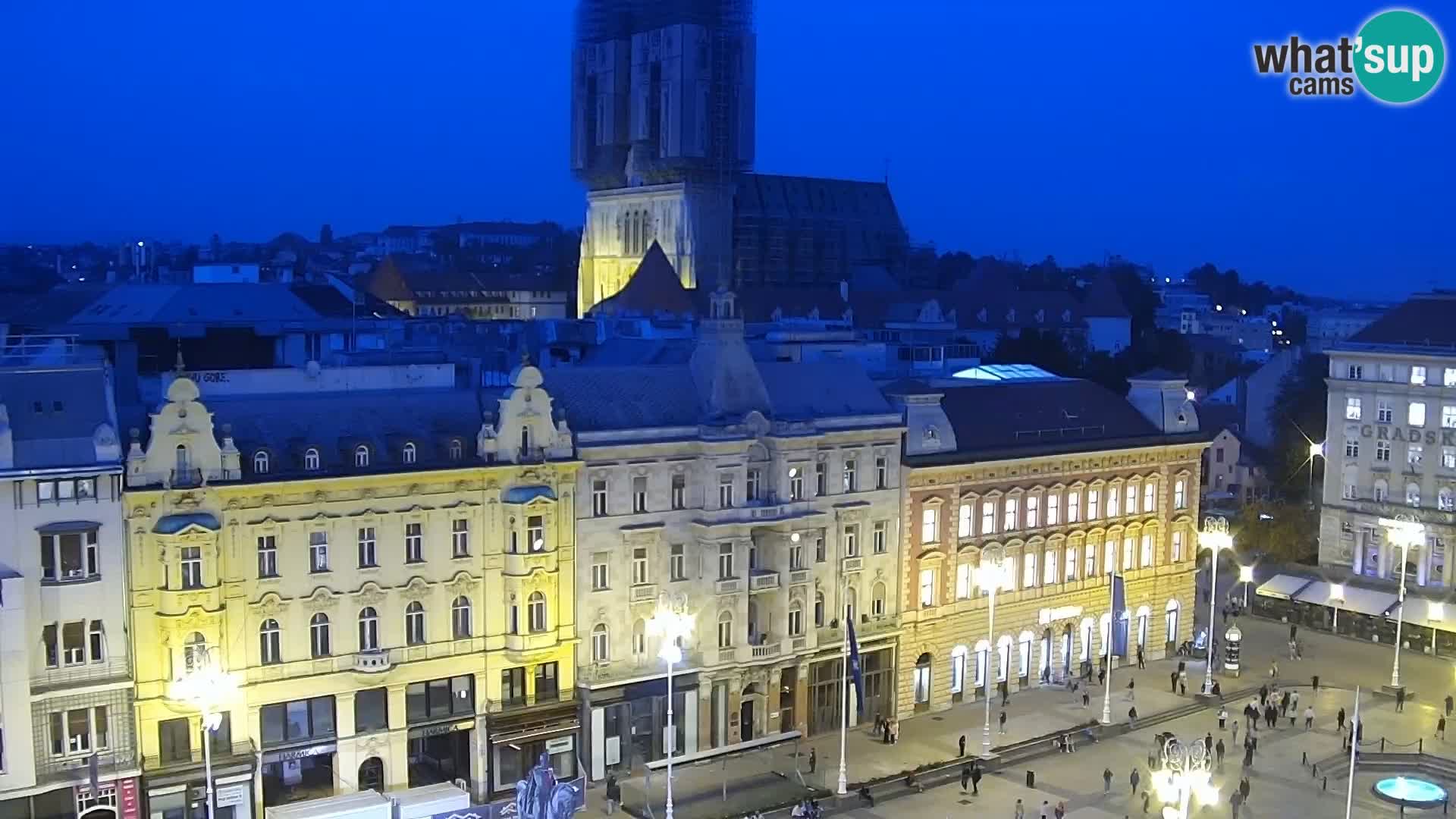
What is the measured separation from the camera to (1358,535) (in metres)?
89.1

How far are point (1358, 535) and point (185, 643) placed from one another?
67872 millimetres

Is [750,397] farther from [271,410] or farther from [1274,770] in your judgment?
[1274,770]

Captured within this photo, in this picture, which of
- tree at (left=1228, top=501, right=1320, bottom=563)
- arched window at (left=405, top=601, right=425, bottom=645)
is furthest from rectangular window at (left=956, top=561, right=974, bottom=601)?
tree at (left=1228, top=501, right=1320, bottom=563)

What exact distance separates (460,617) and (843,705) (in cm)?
1478

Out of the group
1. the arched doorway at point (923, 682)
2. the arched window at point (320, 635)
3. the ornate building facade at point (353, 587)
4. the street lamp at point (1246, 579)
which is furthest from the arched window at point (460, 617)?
the street lamp at point (1246, 579)

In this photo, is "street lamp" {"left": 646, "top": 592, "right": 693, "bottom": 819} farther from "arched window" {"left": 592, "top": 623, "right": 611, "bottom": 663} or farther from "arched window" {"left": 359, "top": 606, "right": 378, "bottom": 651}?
"arched window" {"left": 359, "top": 606, "right": 378, "bottom": 651}

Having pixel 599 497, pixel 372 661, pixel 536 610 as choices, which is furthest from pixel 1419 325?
pixel 372 661

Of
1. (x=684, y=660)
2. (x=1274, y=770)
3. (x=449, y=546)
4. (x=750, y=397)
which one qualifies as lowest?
(x=1274, y=770)

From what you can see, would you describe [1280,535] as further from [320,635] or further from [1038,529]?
[320,635]

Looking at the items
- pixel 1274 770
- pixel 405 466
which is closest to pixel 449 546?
pixel 405 466

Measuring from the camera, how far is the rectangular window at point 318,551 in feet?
169

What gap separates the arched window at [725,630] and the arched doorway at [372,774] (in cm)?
1416

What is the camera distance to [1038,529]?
7044 cm

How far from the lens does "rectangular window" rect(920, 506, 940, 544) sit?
66375 millimetres
